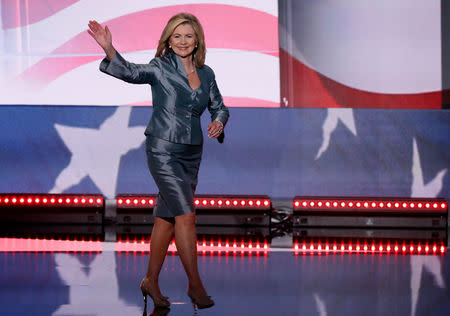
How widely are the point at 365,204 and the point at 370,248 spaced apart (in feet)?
2.81

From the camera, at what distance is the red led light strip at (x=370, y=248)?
4.48 m

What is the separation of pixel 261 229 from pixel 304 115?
3.06 ft

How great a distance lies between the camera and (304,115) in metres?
5.64

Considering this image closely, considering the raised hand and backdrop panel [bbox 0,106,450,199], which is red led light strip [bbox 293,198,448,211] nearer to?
backdrop panel [bbox 0,106,450,199]

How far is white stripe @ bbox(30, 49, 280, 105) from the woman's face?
2533 millimetres

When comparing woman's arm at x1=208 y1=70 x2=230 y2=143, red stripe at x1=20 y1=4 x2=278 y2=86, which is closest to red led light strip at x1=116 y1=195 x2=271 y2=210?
red stripe at x1=20 y1=4 x2=278 y2=86

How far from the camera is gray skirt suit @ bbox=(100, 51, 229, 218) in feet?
9.75

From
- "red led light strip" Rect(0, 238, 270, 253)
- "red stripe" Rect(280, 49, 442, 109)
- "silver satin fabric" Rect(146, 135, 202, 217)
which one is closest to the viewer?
"silver satin fabric" Rect(146, 135, 202, 217)

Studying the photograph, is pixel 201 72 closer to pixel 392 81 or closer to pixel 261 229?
pixel 261 229

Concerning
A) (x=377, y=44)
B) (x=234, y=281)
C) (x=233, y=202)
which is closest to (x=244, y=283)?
(x=234, y=281)

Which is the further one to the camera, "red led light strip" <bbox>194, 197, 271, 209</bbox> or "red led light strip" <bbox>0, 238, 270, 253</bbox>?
"red led light strip" <bbox>194, 197, 271, 209</bbox>

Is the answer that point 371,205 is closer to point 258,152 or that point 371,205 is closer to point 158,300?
point 258,152

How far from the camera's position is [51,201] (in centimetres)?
550

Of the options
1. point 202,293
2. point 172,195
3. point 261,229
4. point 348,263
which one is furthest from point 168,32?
point 261,229
